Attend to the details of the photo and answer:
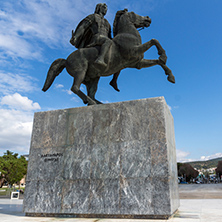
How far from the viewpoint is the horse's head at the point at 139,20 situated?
8.05 m

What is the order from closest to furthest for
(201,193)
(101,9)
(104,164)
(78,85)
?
(104,164) → (78,85) → (101,9) → (201,193)

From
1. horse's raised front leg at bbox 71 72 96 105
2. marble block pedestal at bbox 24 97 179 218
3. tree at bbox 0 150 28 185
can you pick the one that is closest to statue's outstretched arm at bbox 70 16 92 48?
horse's raised front leg at bbox 71 72 96 105

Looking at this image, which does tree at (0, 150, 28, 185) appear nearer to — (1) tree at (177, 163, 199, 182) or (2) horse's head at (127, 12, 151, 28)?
(2) horse's head at (127, 12, 151, 28)

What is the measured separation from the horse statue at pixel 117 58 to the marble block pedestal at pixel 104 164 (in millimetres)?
1167

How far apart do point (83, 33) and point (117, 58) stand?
1.72 meters

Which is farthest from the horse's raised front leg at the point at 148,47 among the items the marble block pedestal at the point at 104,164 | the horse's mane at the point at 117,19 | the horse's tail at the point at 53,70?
the horse's tail at the point at 53,70

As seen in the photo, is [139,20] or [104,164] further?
[139,20]

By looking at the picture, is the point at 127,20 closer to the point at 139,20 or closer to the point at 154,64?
the point at 139,20

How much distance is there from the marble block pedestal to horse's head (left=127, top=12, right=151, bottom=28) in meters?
3.31

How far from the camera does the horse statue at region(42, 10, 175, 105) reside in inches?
291

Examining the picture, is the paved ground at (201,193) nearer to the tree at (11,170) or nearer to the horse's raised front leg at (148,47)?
the horse's raised front leg at (148,47)

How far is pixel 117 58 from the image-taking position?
7.55m

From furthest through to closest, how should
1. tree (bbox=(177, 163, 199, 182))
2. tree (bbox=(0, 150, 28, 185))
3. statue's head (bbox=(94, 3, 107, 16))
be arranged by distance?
tree (bbox=(177, 163, 199, 182))
tree (bbox=(0, 150, 28, 185))
statue's head (bbox=(94, 3, 107, 16))

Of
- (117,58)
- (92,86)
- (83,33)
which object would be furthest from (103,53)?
(83,33)
